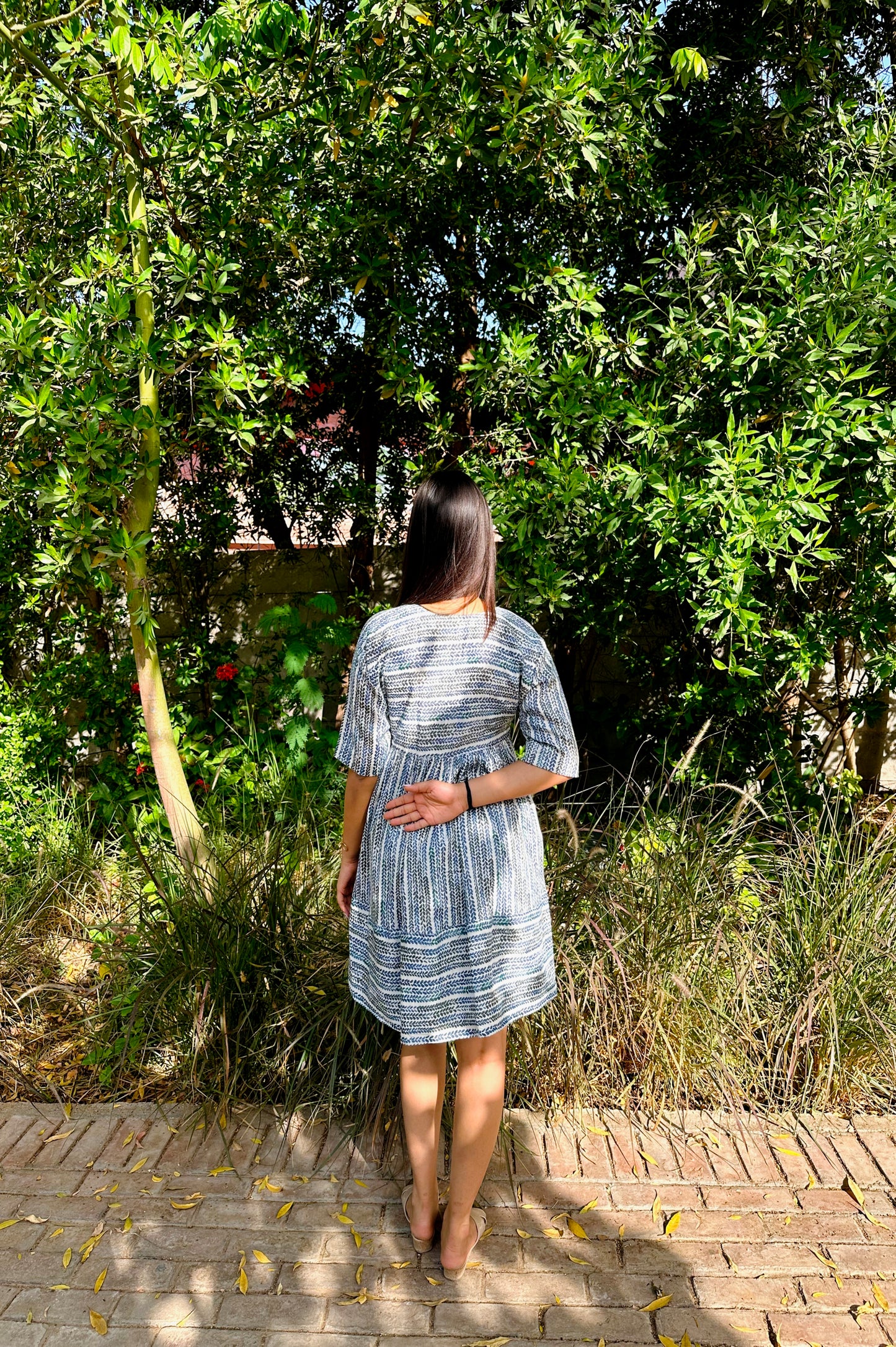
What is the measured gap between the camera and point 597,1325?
2285 millimetres

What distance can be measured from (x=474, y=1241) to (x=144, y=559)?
8.47 feet

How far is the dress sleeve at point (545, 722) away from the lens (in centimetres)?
229

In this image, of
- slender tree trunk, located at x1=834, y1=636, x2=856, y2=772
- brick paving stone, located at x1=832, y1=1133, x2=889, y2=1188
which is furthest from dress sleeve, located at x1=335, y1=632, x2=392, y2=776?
slender tree trunk, located at x1=834, y1=636, x2=856, y2=772

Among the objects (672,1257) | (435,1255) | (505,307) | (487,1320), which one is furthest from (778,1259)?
(505,307)

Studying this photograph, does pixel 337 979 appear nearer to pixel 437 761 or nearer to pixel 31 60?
pixel 437 761

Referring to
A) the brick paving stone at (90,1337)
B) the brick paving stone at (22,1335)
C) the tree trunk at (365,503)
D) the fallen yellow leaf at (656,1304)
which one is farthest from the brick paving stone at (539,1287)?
the tree trunk at (365,503)

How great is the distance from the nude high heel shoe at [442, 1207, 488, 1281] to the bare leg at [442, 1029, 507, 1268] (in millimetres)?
136

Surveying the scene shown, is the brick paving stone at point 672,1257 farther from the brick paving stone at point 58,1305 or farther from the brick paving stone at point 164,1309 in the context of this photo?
the brick paving stone at point 58,1305

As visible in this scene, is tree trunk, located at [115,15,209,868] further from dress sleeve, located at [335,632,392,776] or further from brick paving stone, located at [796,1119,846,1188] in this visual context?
brick paving stone, located at [796,1119,846,1188]

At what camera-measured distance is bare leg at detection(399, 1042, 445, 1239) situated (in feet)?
7.79

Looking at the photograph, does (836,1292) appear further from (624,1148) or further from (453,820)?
(453,820)

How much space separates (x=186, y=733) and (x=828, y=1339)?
12.3ft

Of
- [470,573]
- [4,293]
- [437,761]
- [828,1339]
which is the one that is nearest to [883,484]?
[470,573]

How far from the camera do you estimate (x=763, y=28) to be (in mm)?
3590
